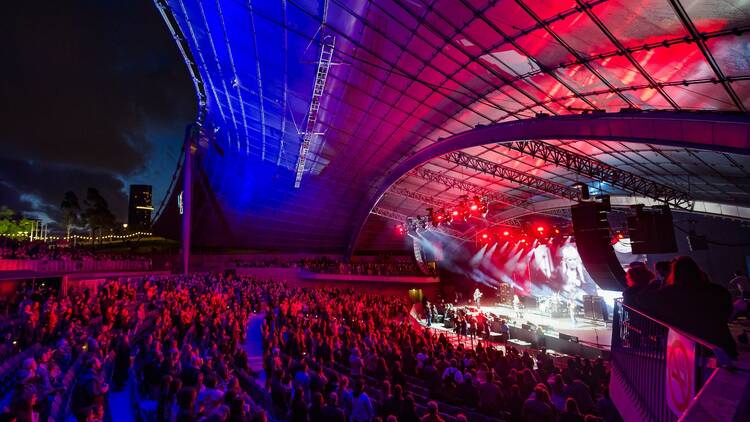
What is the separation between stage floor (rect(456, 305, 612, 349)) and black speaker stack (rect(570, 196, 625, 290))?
165 inches

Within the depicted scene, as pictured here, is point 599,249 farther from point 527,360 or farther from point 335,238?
point 335,238

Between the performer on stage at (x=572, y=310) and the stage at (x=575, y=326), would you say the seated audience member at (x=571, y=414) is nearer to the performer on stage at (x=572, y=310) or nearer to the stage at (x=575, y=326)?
the stage at (x=575, y=326)

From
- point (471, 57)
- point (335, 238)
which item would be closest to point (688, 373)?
point (471, 57)

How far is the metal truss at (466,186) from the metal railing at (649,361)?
21.1 metres

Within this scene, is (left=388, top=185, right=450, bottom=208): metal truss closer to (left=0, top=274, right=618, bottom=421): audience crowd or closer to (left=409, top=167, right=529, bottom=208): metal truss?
(left=409, top=167, right=529, bottom=208): metal truss

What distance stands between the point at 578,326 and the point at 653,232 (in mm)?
9848

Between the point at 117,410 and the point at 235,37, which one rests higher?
the point at 235,37

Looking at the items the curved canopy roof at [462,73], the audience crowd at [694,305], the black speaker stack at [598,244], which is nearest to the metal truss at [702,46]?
the curved canopy roof at [462,73]

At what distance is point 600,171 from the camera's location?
18.3m

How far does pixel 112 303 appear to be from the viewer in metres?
12.9

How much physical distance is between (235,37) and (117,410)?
15.4m

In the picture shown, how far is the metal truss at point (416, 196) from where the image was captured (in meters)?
33.0

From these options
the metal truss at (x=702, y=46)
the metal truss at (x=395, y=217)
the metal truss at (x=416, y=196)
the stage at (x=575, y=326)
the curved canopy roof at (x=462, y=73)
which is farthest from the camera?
the metal truss at (x=395, y=217)

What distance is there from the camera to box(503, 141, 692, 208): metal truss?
17.4m
